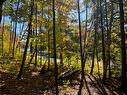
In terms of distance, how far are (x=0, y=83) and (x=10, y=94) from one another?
3.00 meters

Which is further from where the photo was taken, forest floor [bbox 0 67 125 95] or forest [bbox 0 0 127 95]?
forest [bbox 0 0 127 95]

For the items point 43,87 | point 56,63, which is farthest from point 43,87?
point 56,63

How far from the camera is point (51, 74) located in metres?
26.2

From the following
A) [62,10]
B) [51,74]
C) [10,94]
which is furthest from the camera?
[62,10]

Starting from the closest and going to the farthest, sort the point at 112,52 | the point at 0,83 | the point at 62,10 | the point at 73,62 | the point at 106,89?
the point at 0,83 → the point at 106,89 → the point at 62,10 → the point at 112,52 → the point at 73,62

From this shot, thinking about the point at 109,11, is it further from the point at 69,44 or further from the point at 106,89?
the point at 69,44

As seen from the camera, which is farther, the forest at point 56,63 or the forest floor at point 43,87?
the forest at point 56,63

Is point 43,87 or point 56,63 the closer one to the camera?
point 56,63

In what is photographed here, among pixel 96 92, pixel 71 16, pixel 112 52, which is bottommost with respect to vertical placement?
pixel 96 92

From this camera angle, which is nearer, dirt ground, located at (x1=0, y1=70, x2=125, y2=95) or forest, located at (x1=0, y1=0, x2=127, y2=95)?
dirt ground, located at (x1=0, y1=70, x2=125, y2=95)

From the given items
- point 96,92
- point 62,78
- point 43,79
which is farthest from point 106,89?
point 43,79

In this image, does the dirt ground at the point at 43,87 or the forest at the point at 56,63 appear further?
the forest at the point at 56,63

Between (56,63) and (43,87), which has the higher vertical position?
(56,63)

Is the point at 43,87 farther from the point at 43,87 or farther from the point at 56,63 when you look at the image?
the point at 56,63
